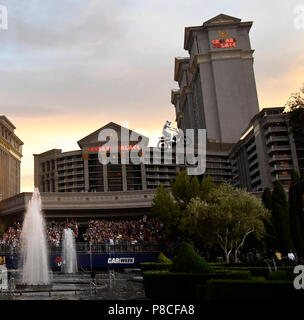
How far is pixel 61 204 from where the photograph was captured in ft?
222

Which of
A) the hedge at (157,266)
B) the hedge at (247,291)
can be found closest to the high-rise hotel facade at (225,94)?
the hedge at (157,266)

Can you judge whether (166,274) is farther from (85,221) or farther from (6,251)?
(85,221)

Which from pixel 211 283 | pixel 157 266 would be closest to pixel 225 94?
pixel 157 266

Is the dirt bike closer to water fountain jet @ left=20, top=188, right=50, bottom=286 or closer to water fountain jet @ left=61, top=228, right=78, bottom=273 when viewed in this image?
water fountain jet @ left=61, top=228, right=78, bottom=273

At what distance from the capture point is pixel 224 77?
125812 mm

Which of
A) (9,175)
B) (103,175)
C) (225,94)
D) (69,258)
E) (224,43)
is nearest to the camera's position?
(69,258)

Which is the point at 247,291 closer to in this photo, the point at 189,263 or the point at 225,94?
the point at 189,263

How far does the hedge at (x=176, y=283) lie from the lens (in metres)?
16.0

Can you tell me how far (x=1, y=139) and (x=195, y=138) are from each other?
95.8 m

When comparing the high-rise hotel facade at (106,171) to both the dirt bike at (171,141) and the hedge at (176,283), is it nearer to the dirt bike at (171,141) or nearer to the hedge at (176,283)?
the dirt bike at (171,141)

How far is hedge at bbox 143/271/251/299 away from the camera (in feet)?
→ 52.4

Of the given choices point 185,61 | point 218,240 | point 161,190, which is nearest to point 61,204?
point 161,190

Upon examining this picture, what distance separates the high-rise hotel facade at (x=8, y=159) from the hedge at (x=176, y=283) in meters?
161

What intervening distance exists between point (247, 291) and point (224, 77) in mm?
118605
